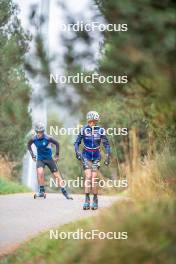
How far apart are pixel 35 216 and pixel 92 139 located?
1.97m

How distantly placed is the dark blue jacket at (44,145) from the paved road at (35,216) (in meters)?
0.55

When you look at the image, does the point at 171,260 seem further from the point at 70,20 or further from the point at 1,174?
the point at 1,174

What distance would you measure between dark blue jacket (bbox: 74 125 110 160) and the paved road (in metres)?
0.50

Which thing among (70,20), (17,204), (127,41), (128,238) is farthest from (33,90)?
(17,204)

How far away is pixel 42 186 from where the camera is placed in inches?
329

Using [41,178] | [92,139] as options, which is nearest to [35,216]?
[41,178]

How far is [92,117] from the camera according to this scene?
5.83 metres

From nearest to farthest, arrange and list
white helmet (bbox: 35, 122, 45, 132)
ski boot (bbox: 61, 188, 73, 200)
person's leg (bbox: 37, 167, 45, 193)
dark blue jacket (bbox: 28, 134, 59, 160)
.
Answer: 1. white helmet (bbox: 35, 122, 45, 132)
2. dark blue jacket (bbox: 28, 134, 59, 160)
3. person's leg (bbox: 37, 167, 45, 193)
4. ski boot (bbox: 61, 188, 73, 200)

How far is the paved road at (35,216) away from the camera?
25.2ft

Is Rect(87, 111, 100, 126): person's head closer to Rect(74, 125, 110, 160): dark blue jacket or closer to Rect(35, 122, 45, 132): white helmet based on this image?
Rect(74, 125, 110, 160): dark blue jacket

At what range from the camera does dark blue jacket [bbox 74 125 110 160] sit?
690 centimetres

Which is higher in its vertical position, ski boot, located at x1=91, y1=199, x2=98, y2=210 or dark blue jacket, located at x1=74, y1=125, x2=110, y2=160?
dark blue jacket, located at x1=74, y1=125, x2=110, y2=160

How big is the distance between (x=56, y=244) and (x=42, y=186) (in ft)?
6.52

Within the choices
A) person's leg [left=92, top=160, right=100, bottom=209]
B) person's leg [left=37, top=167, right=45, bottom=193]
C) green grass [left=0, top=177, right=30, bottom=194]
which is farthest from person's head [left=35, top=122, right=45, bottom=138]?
green grass [left=0, top=177, right=30, bottom=194]
